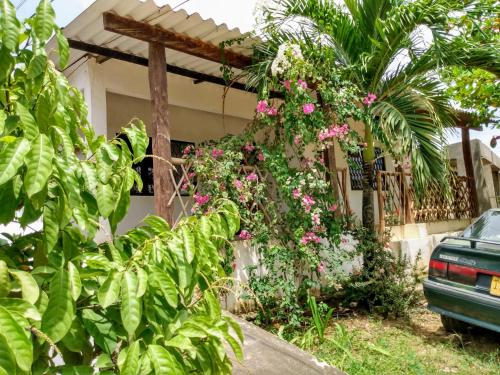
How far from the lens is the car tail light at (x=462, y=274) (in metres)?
3.83

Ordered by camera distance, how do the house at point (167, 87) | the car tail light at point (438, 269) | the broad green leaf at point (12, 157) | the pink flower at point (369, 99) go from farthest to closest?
the pink flower at point (369, 99)
the car tail light at point (438, 269)
the house at point (167, 87)
the broad green leaf at point (12, 157)

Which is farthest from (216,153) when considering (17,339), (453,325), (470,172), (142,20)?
(470,172)

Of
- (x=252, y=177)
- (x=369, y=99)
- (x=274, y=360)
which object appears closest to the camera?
(x=274, y=360)

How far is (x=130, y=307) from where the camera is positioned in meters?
1.10

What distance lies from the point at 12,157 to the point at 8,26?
0.37 meters

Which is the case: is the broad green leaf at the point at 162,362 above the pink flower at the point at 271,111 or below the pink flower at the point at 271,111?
below

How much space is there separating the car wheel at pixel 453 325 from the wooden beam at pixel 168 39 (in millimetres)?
3723

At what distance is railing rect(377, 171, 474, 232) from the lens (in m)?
7.03

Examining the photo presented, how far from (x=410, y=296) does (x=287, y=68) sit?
10.9 feet

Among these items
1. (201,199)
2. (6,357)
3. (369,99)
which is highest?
(369,99)

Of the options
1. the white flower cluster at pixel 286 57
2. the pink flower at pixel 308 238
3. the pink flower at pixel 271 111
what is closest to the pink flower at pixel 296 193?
the pink flower at pixel 308 238

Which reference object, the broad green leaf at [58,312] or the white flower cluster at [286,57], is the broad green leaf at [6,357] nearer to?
the broad green leaf at [58,312]

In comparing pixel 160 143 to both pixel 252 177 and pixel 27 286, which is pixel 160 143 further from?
pixel 27 286

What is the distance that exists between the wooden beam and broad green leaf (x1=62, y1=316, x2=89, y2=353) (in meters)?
3.22
